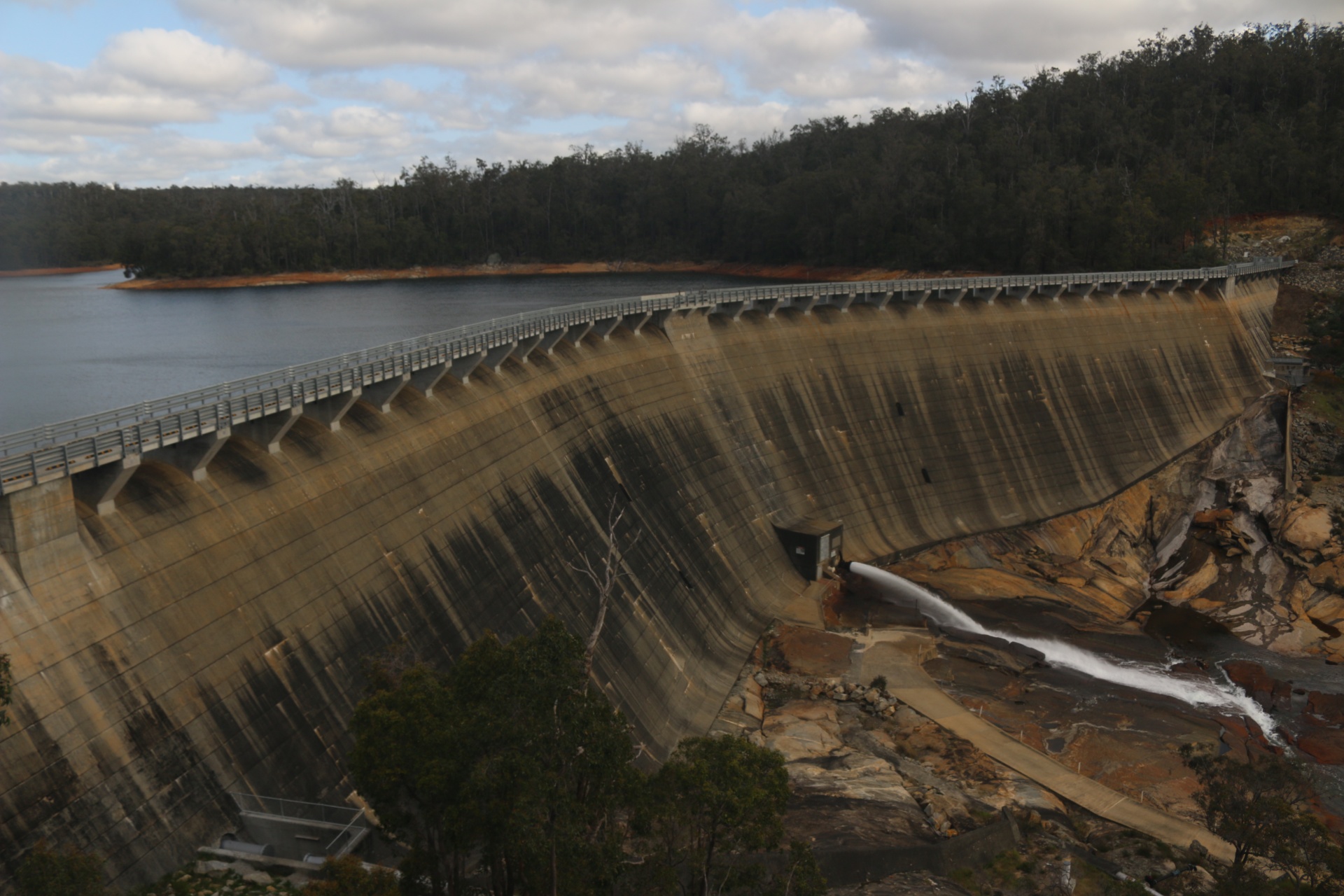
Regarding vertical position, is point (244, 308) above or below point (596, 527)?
above

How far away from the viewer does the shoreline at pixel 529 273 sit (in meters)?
120

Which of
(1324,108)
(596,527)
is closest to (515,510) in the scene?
(596,527)

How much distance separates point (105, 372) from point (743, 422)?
4120 cm

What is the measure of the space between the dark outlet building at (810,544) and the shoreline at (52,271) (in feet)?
430

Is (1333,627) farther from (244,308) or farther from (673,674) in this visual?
(244,308)

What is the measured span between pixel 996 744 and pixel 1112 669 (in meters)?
10.8

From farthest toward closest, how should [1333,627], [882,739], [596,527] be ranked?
[1333,627] → [596,527] → [882,739]

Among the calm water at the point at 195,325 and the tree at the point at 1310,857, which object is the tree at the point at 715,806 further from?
the calm water at the point at 195,325

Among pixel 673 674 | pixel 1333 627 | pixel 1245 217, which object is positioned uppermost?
pixel 673 674

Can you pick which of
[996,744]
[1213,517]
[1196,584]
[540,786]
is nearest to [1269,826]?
→ [996,744]

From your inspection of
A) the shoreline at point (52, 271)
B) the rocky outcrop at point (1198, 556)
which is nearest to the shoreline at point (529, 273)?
the shoreline at point (52, 271)

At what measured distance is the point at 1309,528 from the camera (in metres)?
53.0

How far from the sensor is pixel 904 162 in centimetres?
11844

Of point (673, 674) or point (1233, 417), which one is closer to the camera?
point (673, 674)
